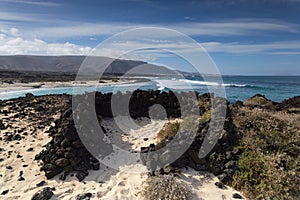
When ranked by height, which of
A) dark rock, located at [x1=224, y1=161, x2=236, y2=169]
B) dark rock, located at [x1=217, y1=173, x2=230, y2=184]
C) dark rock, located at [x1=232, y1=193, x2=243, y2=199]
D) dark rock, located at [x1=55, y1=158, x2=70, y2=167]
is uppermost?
dark rock, located at [x1=224, y1=161, x2=236, y2=169]

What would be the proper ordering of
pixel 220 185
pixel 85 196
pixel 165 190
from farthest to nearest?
pixel 220 185 → pixel 85 196 → pixel 165 190

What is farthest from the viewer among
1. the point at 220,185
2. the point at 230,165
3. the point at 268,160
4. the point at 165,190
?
the point at 230,165

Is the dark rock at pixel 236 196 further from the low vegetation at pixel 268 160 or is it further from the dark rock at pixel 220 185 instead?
the dark rock at pixel 220 185

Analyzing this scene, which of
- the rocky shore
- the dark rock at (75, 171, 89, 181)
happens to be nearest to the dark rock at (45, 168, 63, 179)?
the rocky shore

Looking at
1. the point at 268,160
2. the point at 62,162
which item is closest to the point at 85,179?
the point at 62,162

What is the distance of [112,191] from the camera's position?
664 cm

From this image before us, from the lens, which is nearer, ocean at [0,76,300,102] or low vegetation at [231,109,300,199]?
low vegetation at [231,109,300,199]

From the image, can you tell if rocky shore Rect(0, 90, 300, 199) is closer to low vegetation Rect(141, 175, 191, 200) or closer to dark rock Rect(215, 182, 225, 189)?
dark rock Rect(215, 182, 225, 189)

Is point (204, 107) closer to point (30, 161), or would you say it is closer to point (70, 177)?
point (70, 177)

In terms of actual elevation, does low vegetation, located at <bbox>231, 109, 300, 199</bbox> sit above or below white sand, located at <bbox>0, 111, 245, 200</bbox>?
above

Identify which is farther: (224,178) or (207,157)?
(207,157)

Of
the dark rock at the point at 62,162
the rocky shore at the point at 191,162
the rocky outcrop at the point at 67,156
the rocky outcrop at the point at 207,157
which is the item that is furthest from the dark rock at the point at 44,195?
the rocky outcrop at the point at 207,157

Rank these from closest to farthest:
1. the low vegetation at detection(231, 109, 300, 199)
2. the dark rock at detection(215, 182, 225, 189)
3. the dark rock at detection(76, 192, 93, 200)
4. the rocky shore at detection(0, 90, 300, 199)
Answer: the low vegetation at detection(231, 109, 300, 199), the dark rock at detection(76, 192, 93, 200), the rocky shore at detection(0, 90, 300, 199), the dark rock at detection(215, 182, 225, 189)

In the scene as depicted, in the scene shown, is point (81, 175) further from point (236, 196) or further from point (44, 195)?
point (236, 196)
